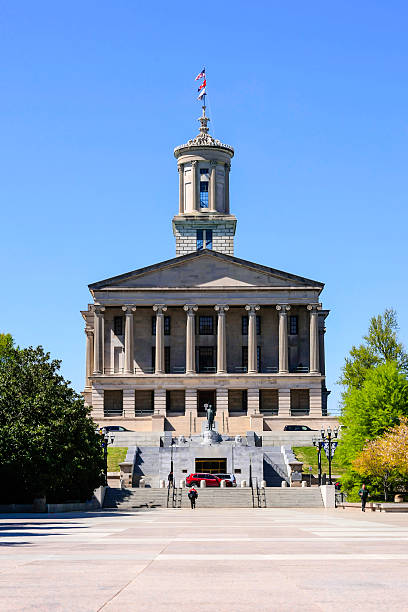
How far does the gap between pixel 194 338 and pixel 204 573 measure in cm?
8160

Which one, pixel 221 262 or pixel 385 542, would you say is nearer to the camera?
pixel 385 542

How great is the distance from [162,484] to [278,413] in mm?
28859

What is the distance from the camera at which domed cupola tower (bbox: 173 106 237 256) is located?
109188 millimetres

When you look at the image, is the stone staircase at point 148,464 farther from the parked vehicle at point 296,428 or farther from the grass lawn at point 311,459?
the parked vehicle at point 296,428

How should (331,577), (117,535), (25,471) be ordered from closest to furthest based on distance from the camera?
(331,577), (117,535), (25,471)

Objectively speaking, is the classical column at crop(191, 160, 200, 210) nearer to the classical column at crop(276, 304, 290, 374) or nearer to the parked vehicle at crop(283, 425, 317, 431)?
the classical column at crop(276, 304, 290, 374)

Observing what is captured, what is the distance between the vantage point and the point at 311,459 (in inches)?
2913

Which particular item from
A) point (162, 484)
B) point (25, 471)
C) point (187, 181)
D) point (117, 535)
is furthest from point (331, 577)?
point (187, 181)

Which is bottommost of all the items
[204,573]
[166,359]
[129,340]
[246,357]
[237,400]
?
[204,573]

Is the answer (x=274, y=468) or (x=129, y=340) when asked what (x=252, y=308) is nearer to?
(x=129, y=340)

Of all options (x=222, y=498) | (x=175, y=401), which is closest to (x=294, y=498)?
(x=222, y=498)

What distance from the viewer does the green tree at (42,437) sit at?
44.8 m

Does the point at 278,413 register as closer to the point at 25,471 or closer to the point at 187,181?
the point at 187,181

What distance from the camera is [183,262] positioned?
315 feet
